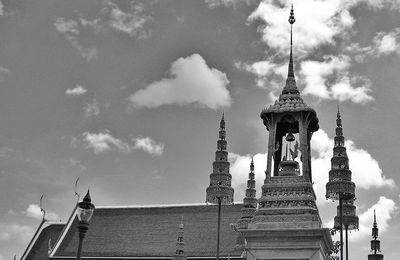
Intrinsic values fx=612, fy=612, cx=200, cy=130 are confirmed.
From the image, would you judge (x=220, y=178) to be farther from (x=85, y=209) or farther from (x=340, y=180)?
(x=85, y=209)

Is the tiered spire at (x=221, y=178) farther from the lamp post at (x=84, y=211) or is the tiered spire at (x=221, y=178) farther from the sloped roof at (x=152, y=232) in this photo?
the sloped roof at (x=152, y=232)

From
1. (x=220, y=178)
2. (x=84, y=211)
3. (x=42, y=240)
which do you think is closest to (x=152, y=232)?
(x=42, y=240)

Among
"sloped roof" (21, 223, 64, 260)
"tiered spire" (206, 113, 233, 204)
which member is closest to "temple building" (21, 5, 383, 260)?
"tiered spire" (206, 113, 233, 204)

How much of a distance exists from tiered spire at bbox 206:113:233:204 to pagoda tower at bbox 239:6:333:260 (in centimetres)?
938

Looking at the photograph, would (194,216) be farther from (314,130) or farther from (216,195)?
(314,130)

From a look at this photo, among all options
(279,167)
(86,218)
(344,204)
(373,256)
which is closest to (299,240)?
(279,167)

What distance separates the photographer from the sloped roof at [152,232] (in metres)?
65.1

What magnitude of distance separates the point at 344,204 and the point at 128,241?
3963 centimetres

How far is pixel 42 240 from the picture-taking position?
7738 centimetres

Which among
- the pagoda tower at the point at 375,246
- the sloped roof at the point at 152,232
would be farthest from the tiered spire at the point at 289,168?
the sloped roof at the point at 152,232

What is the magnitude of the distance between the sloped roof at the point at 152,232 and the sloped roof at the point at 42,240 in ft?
11.3

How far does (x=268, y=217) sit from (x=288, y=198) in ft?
3.60

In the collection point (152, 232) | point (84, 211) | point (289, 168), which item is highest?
point (152, 232)

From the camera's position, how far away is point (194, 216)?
69875 mm
